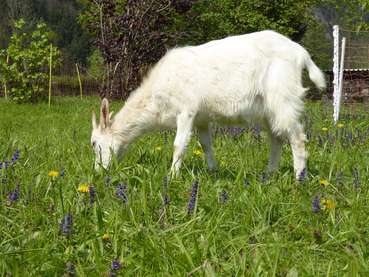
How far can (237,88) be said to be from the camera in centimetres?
532

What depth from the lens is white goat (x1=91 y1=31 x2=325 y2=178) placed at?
527cm

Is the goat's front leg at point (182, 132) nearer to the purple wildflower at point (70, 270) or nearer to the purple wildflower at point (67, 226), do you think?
the purple wildflower at point (67, 226)

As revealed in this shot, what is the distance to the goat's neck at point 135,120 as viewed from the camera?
575 cm

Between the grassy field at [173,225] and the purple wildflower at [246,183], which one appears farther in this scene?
the purple wildflower at [246,183]

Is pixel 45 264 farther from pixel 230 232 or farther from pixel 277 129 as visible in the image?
pixel 277 129

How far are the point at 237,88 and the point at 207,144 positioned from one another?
82cm

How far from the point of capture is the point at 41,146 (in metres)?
6.14

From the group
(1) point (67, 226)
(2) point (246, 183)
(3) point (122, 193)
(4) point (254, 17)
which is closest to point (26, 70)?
(2) point (246, 183)

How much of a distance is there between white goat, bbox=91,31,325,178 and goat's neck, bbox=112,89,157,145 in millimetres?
97

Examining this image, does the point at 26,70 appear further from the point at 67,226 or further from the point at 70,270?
the point at 70,270

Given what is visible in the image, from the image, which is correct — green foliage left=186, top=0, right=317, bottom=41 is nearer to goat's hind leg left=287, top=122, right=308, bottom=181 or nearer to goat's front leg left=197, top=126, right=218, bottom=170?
goat's front leg left=197, top=126, right=218, bottom=170

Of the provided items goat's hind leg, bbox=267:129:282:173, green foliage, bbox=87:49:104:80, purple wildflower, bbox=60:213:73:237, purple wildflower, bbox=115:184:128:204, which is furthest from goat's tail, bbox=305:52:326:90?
green foliage, bbox=87:49:104:80

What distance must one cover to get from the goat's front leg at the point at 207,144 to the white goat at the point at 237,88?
0.07m

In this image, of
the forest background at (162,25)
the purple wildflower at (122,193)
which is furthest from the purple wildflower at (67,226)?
the forest background at (162,25)
